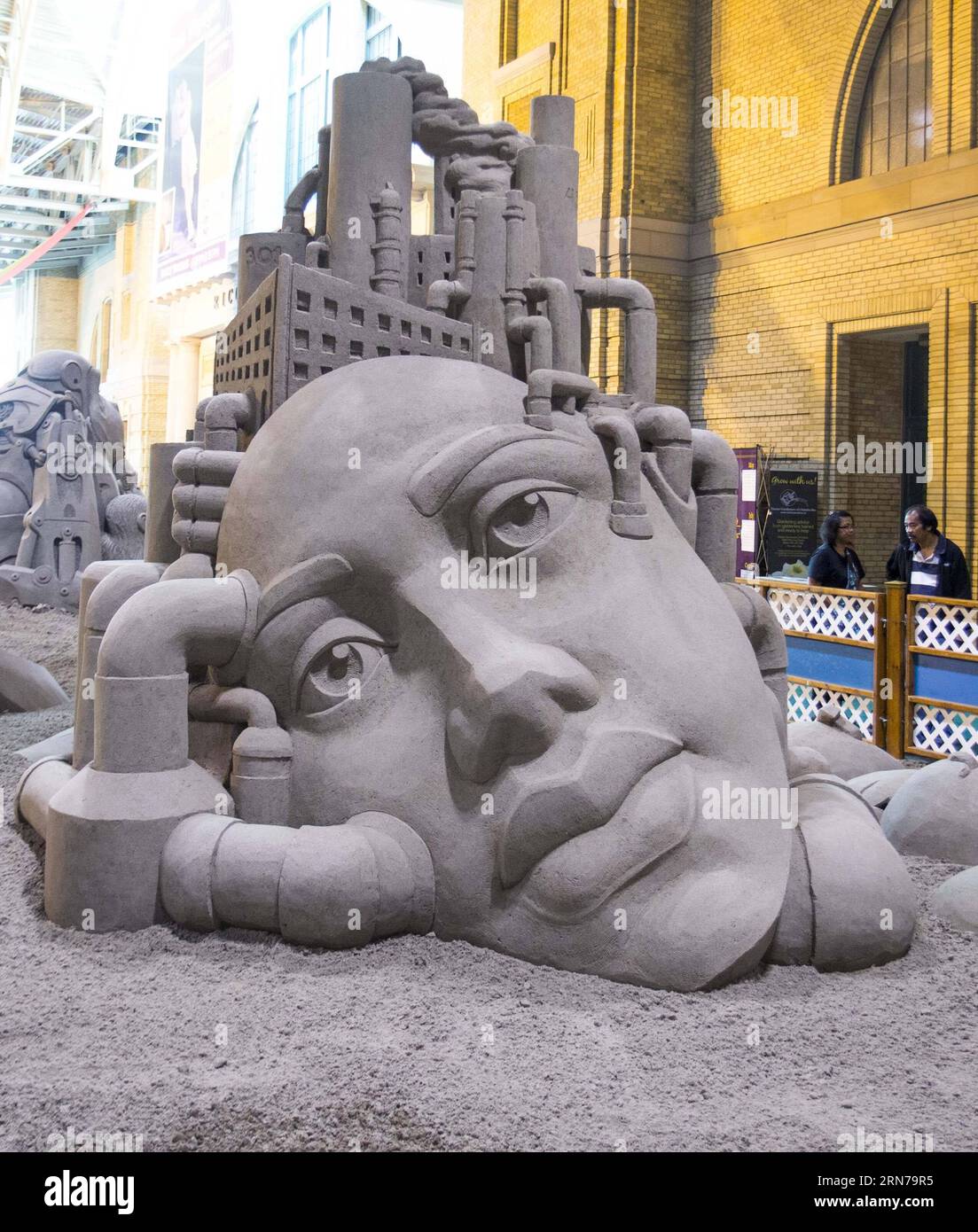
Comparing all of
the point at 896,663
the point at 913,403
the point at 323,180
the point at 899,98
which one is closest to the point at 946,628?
the point at 896,663

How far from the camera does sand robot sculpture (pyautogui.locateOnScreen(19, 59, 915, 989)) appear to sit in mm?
3494

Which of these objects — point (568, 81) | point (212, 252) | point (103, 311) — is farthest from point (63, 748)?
point (103, 311)

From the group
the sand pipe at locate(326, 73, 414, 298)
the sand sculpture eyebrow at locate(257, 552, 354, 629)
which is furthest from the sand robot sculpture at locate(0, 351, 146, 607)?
the sand sculpture eyebrow at locate(257, 552, 354, 629)

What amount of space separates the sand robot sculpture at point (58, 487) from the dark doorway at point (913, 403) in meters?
8.39

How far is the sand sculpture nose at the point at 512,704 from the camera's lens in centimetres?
350

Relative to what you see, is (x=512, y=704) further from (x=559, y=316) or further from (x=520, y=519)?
(x=559, y=316)

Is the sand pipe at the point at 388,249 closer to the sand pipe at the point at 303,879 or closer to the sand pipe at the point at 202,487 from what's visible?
the sand pipe at the point at 202,487

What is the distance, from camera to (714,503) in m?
4.52

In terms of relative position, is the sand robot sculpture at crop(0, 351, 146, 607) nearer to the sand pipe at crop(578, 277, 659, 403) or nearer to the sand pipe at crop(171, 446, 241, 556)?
the sand pipe at crop(171, 446, 241, 556)

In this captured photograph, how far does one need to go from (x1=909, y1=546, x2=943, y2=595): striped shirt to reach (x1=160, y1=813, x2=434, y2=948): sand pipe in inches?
214

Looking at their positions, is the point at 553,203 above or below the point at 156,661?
above

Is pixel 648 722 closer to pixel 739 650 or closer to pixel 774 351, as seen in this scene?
pixel 739 650

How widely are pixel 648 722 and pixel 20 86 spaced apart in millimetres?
26414

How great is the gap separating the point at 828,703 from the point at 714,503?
341 centimetres
